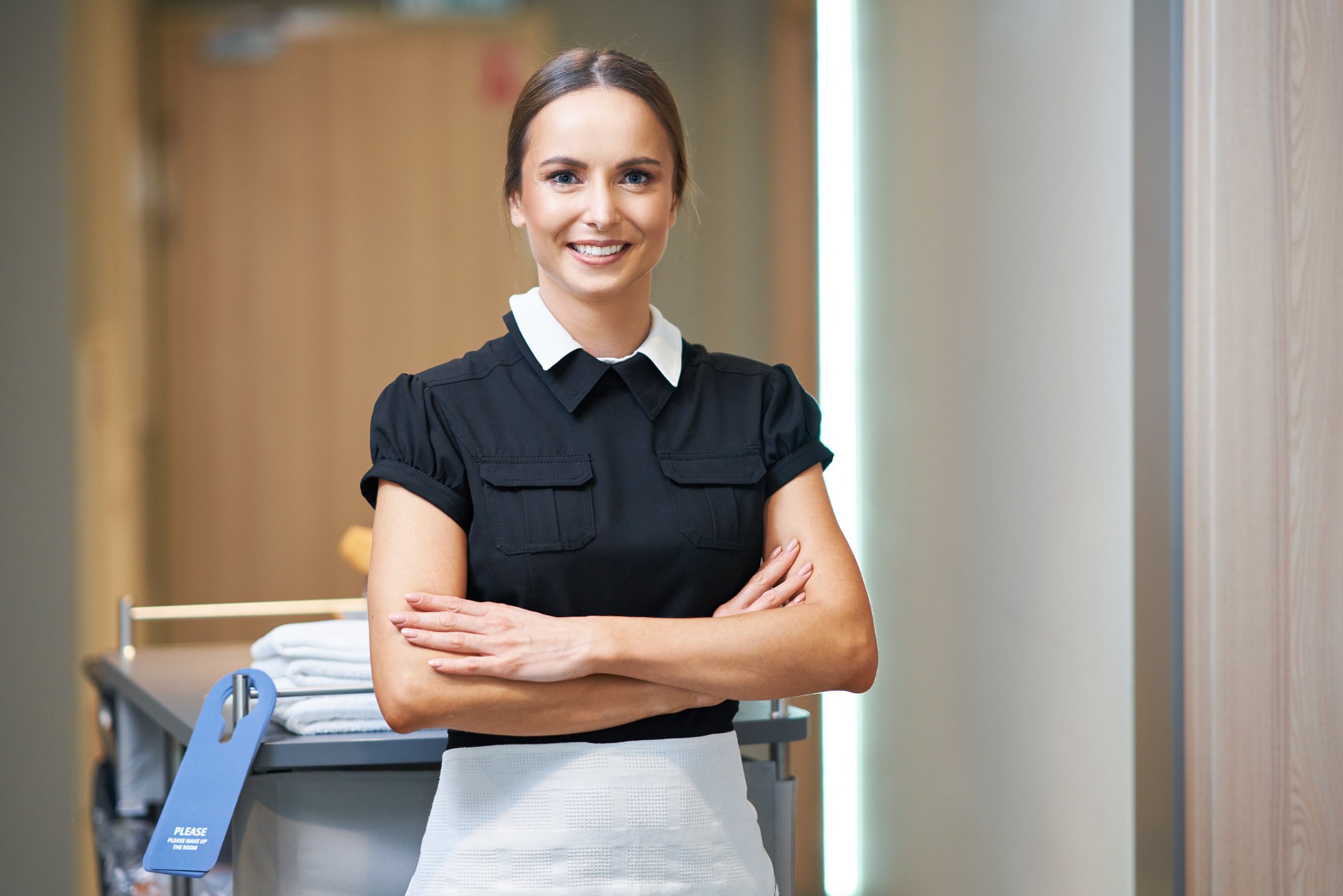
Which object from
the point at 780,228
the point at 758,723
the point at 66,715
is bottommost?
the point at 66,715

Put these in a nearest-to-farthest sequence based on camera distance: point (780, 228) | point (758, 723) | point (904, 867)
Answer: point (758, 723)
point (904, 867)
point (780, 228)

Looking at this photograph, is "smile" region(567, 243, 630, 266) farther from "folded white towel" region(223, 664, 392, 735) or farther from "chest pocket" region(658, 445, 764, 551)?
"folded white towel" region(223, 664, 392, 735)

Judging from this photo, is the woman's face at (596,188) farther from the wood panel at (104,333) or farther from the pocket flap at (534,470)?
the wood panel at (104,333)

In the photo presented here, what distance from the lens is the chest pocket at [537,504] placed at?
3.65ft

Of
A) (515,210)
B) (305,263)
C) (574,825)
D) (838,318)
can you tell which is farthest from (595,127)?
(305,263)

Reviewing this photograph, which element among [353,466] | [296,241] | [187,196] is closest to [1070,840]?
[353,466]

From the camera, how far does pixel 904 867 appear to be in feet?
8.32

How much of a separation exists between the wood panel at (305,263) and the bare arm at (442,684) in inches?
74.7

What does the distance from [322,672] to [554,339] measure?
520 millimetres

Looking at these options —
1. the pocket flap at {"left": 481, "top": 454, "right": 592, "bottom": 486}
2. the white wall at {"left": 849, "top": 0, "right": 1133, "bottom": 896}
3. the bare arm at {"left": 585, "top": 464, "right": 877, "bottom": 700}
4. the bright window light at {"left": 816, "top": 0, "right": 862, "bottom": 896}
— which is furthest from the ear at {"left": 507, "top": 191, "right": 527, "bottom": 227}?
the bright window light at {"left": 816, "top": 0, "right": 862, "bottom": 896}

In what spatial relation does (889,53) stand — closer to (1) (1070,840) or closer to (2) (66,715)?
(1) (1070,840)

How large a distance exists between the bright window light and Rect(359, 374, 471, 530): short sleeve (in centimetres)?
173

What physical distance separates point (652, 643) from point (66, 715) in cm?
232

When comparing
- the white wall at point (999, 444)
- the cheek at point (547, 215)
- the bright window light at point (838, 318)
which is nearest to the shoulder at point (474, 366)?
the cheek at point (547, 215)
